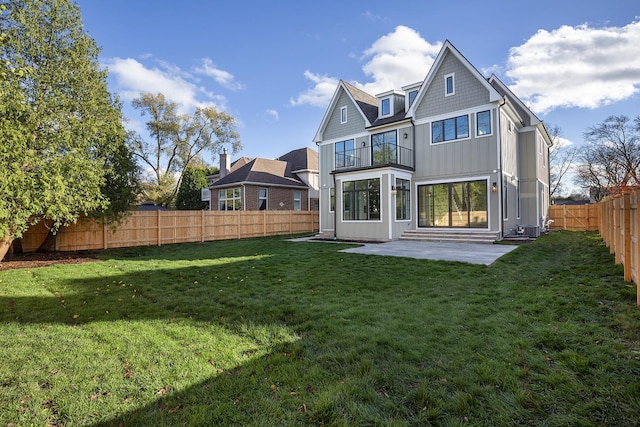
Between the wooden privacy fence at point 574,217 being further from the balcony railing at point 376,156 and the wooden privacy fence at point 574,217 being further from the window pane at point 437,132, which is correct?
the balcony railing at point 376,156

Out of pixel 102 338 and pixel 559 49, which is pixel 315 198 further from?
pixel 102 338

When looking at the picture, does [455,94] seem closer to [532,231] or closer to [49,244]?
[532,231]

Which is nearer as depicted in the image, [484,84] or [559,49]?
[484,84]

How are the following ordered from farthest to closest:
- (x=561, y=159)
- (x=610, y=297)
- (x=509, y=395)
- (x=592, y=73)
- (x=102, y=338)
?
(x=561, y=159) < (x=592, y=73) < (x=610, y=297) < (x=102, y=338) < (x=509, y=395)

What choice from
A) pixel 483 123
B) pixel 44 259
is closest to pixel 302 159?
Answer: pixel 483 123

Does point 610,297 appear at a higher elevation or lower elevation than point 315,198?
lower

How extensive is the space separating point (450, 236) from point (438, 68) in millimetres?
7772

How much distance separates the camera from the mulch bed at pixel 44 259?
995 cm

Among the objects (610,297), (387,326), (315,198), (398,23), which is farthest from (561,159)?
(387,326)

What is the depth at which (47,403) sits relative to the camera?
2586mm

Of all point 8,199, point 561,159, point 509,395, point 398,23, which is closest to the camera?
point 509,395

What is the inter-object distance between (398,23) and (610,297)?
12410 millimetres

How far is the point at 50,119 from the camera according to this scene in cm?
989

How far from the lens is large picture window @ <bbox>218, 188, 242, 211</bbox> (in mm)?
25469
